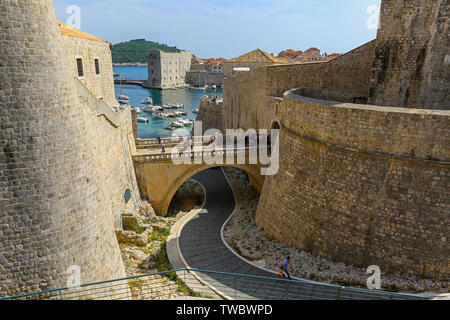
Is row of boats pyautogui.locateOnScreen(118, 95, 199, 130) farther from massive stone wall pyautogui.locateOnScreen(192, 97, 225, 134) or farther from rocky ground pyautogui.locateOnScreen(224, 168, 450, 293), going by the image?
rocky ground pyautogui.locateOnScreen(224, 168, 450, 293)

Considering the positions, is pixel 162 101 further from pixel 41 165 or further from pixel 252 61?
pixel 41 165

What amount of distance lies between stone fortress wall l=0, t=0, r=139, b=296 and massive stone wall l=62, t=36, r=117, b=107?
231 inches

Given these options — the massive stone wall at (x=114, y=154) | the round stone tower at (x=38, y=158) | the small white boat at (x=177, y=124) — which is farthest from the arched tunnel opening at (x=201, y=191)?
the small white boat at (x=177, y=124)

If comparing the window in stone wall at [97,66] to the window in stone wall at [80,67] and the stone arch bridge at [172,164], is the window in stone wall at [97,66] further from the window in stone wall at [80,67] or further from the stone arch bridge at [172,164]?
the stone arch bridge at [172,164]

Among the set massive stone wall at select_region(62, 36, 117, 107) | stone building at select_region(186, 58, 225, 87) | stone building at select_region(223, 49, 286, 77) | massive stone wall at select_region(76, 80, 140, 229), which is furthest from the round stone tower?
stone building at select_region(186, 58, 225, 87)

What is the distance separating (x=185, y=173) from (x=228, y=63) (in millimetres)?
22312

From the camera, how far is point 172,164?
18094 millimetres

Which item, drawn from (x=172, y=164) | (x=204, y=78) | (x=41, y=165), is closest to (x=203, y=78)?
(x=204, y=78)

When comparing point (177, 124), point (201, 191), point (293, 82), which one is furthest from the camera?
point (177, 124)

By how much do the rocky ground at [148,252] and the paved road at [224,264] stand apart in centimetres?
101

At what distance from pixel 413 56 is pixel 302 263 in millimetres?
9701

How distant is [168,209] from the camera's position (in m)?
19.9

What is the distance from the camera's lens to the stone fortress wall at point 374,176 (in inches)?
360
